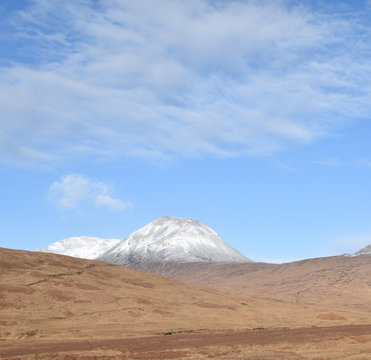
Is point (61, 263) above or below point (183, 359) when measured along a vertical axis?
above

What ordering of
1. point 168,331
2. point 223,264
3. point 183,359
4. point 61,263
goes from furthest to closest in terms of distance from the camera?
point 223,264, point 61,263, point 168,331, point 183,359

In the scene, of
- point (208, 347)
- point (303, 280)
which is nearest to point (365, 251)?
point (303, 280)

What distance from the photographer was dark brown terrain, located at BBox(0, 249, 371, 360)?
112 feet

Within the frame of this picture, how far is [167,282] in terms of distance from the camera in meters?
73.4

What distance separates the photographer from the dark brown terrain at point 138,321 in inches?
1346

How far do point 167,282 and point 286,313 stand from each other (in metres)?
19.1

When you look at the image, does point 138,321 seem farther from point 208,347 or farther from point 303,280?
point 303,280

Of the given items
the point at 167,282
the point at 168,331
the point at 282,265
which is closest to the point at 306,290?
the point at 282,265

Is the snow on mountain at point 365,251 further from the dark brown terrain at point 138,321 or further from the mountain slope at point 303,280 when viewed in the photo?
the dark brown terrain at point 138,321

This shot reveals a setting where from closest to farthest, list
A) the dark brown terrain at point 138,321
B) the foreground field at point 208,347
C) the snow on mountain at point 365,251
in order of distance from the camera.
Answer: the foreground field at point 208,347
the dark brown terrain at point 138,321
the snow on mountain at point 365,251

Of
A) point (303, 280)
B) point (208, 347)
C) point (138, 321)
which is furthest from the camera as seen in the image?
point (303, 280)

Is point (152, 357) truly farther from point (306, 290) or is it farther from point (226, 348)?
point (306, 290)

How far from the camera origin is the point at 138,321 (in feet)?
158

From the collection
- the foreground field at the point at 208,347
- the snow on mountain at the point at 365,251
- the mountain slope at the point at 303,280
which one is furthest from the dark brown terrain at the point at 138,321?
the snow on mountain at the point at 365,251
